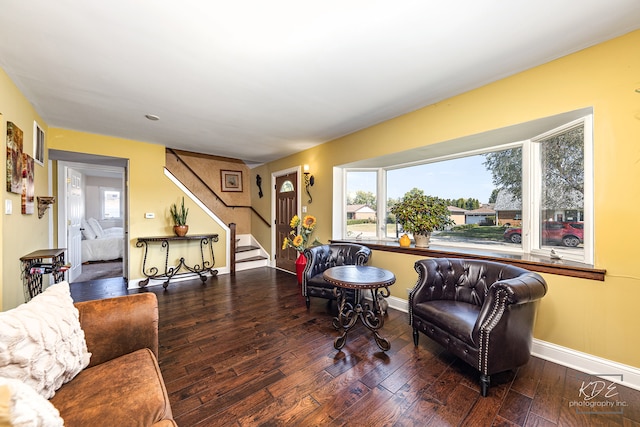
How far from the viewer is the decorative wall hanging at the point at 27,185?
2427mm

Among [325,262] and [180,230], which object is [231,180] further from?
[325,262]

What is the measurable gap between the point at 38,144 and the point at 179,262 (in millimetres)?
2418

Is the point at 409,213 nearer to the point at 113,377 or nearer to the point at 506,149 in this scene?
the point at 506,149

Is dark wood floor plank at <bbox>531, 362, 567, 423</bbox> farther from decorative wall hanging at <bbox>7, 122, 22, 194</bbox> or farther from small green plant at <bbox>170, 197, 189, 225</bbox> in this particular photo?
small green plant at <bbox>170, 197, 189, 225</bbox>

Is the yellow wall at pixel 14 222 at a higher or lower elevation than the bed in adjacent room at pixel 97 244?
higher

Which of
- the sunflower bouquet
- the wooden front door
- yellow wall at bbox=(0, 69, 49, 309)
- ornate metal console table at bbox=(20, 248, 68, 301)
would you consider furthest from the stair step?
yellow wall at bbox=(0, 69, 49, 309)

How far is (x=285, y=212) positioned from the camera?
5066mm

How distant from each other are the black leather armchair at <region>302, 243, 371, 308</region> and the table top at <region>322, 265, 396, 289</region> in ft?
1.59

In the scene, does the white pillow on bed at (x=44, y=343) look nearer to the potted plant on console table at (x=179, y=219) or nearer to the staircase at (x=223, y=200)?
the potted plant on console table at (x=179, y=219)

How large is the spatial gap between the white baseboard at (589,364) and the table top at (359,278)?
132 cm

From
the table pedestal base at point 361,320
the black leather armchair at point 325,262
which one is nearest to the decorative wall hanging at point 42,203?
the black leather armchair at point 325,262

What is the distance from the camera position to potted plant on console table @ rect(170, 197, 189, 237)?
4.29 meters

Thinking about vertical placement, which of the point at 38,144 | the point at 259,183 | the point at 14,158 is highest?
the point at 38,144

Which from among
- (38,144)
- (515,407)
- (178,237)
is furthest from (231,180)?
(515,407)
